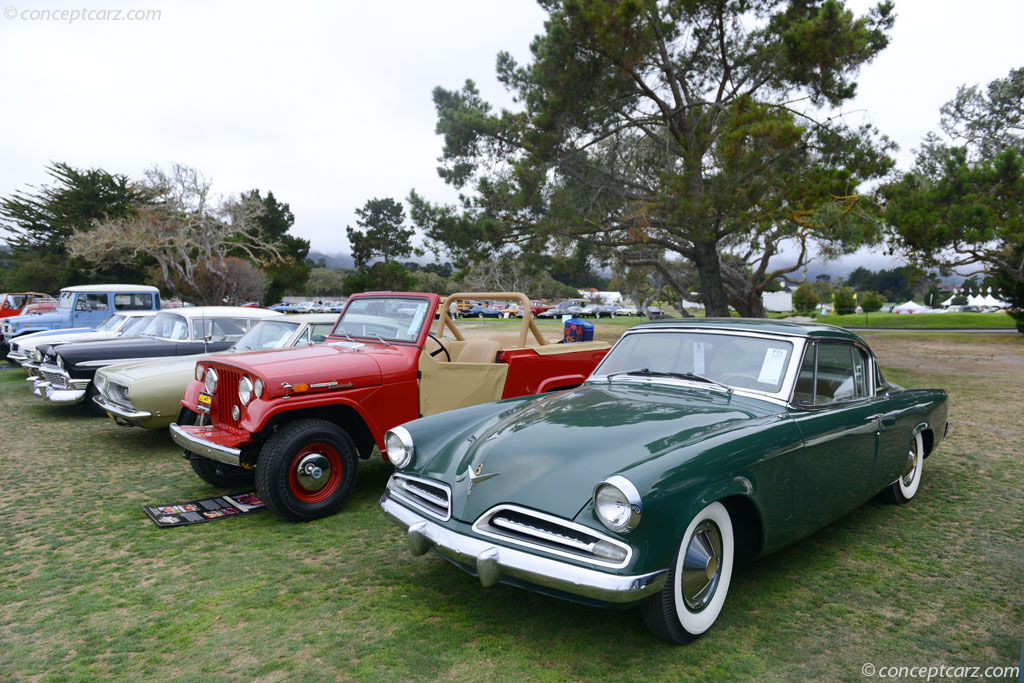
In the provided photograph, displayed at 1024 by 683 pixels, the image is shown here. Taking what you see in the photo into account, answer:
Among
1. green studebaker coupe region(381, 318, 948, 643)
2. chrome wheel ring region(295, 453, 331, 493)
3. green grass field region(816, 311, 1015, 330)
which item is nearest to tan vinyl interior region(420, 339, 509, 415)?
chrome wheel ring region(295, 453, 331, 493)

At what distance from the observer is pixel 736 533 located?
11.0ft

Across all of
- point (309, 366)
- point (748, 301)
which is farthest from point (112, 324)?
point (748, 301)

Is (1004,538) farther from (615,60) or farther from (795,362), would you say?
(615,60)

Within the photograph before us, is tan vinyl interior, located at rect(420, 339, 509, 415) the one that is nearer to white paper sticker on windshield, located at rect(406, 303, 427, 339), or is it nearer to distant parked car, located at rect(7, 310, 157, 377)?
white paper sticker on windshield, located at rect(406, 303, 427, 339)

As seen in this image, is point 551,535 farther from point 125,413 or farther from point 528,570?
point 125,413

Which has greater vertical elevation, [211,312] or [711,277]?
[711,277]

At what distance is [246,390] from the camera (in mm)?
4688

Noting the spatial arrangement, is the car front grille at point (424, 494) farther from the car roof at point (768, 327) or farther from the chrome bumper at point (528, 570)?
the car roof at point (768, 327)

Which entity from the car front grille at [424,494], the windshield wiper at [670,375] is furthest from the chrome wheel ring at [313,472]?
the windshield wiper at [670,375]

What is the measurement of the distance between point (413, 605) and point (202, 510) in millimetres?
2577

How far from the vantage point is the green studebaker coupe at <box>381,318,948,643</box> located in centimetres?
268

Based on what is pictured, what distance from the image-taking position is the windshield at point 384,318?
5676mm

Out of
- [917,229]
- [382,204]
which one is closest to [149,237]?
[917,229]

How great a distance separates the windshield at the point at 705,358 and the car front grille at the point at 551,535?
166 centimetres
